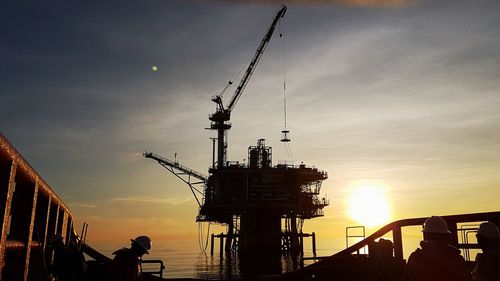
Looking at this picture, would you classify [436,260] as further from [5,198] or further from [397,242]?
[397,242]

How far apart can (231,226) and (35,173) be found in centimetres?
8643

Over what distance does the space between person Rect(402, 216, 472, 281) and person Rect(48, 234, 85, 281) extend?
6.51 meters

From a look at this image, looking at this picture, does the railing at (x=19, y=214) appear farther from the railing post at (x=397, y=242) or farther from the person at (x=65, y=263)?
the railing post at (x=397, y=242)

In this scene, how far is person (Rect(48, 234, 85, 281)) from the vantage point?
8.21 metres

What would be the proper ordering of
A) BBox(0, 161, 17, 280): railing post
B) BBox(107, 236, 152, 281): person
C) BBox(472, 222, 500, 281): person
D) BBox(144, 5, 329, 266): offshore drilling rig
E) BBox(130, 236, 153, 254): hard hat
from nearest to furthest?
BBox(0, 161, 17, 280): railing post, BBox(472, 222, 500, 281): person, BBox(107, 236, 152, 281): person, BBox(130, 236, 153, 254): hard hat, BBox(144, 5, 329, 266): offshore drilling rig

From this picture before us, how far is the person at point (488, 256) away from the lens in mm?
4689

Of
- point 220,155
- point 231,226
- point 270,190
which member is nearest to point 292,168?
point 270,190

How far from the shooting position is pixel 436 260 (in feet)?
15.7

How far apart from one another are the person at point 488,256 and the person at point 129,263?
4641 mm

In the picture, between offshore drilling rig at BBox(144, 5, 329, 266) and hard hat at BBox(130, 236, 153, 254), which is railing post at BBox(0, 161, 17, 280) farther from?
offshore drilling rig at BBox(144, 5, 329, 266)

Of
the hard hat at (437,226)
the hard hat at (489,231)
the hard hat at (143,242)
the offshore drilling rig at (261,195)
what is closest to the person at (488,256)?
the hard hat at (489,231)

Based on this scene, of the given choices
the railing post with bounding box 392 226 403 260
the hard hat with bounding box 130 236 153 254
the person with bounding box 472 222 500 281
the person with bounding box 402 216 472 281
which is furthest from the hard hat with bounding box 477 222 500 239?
the railing post with bounding box 392 226 403 260

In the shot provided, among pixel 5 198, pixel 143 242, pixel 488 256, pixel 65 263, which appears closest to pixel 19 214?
pixel 5 198

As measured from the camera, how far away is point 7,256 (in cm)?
606
